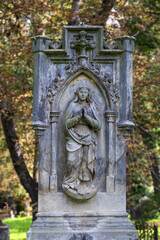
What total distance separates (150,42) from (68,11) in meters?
3.33

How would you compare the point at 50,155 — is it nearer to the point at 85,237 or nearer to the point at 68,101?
the point at 68,101

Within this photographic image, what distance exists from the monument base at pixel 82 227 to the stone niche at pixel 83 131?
1 centimetres

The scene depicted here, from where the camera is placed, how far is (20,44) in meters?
10.8

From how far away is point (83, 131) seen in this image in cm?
625

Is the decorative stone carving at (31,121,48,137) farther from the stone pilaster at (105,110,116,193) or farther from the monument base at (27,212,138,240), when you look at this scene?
the monument base at (27,212,138,240)

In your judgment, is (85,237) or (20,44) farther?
(20,44)

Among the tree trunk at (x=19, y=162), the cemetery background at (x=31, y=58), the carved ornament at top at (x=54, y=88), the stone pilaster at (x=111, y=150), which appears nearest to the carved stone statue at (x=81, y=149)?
the stone pilaster at (x=111, y=150)

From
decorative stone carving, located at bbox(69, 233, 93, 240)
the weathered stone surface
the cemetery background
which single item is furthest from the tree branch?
decorative stone carving, located at bbox(69, 233, 93, 240)

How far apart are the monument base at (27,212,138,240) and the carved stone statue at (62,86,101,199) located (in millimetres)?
374

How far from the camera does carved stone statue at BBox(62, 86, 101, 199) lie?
6.14m

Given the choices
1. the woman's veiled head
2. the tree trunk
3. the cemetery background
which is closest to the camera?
the woman's veiled head

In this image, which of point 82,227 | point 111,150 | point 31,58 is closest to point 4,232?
point 31,58

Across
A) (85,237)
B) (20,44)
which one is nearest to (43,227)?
(85,237)

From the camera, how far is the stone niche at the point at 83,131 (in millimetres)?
6137
